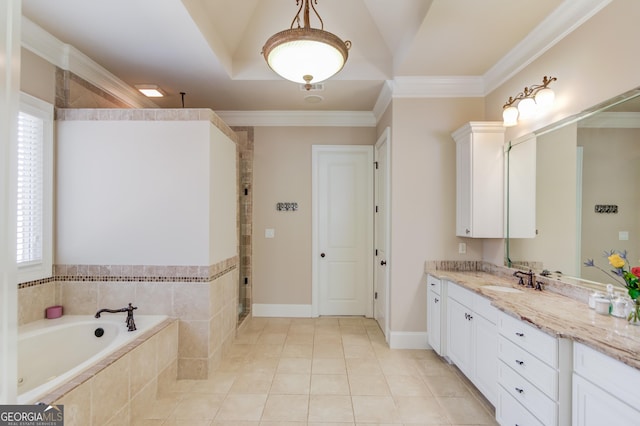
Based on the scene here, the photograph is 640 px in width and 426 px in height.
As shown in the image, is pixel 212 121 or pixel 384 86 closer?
pixel 212 121

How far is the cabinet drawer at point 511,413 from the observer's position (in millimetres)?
1665

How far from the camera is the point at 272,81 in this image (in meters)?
3.25

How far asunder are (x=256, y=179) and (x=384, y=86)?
2.02m

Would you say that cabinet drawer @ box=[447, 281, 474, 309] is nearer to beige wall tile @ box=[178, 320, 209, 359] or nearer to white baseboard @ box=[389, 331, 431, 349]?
white baseboard @ box=[389, 331, 431, 349]

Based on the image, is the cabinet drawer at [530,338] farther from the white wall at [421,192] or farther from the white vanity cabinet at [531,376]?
the white wall at [421,192]

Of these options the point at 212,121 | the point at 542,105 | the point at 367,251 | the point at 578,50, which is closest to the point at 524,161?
the point at 542,105

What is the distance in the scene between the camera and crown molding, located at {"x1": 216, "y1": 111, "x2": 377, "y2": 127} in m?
4.15

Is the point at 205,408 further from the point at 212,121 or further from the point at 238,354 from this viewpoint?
the point at 212,121

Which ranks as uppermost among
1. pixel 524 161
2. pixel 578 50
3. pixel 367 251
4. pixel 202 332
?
pixel 578 50

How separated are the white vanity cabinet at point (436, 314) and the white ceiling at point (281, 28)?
208 cm

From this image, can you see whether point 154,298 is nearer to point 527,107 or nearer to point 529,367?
point 529,367

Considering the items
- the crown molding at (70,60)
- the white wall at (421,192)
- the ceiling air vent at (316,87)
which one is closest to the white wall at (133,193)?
the crown molding at (70,60)

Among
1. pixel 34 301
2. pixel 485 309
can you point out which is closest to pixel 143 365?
pixel 34 301

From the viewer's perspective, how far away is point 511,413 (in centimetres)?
182
